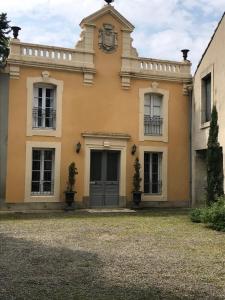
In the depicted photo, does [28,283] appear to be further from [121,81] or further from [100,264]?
[121,81]

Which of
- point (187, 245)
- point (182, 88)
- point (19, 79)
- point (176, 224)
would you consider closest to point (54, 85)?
point (19, 79)

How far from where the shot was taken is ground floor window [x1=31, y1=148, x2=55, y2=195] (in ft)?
52.7

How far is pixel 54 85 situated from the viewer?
16359mm

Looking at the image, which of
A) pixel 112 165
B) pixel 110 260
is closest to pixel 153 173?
pixel 112 165

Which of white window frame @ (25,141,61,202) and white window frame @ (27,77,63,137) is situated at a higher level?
white window frame @ (27,77,63,137)

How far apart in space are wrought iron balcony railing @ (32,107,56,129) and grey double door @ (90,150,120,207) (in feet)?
6.44

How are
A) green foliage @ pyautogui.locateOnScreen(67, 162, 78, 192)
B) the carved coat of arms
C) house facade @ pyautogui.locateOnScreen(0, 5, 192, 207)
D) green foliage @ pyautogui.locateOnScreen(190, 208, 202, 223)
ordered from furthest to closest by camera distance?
1. the carved coat of arms
2. green foliage @ pyautogui.locateOnScreen(67, 162, 78, 192)
3. house facade @ pyautogui.locateOnScreen(0, 5, 192, 207)
4. green foliage @ pyautogui.locateOnScreen(190, 208, 202, 223)

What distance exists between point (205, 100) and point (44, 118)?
6217 millimetres

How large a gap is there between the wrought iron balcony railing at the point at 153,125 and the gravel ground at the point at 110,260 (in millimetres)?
6188

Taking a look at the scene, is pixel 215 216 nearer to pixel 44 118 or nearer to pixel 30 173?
pixel 30 173

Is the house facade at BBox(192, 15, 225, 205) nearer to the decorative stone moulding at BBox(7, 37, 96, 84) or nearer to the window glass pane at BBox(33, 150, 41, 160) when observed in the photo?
the decorative stone moulding at BBox(7, 37, 96, 84)

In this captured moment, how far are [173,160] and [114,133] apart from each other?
9.09ft

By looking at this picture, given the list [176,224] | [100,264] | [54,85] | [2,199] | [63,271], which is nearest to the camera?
[63,271]

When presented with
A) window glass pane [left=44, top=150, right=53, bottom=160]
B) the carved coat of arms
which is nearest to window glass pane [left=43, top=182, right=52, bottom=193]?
window glass pane [left=44, top=150, right=53, bottom=160]
